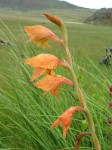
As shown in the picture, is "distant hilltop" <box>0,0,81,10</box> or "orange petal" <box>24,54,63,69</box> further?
"distant hilltop" <box>0,0,81,10</box>

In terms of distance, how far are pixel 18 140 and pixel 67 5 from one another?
109481 mm

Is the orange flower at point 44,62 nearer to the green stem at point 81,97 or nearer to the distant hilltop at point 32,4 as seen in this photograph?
the green stem at point 81,97

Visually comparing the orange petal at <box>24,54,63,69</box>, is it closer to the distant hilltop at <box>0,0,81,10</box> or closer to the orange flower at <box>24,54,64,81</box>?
the orange flower at <box>24,54,64,81</box>

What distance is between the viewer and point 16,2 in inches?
4966

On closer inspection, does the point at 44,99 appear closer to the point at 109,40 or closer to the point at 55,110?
the point at 55,110

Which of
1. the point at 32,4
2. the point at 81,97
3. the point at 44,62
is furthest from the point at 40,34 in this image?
the point at 32,4

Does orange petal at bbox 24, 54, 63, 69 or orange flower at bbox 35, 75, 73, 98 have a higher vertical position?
orange petal at bbox 24, 54, 63, 69

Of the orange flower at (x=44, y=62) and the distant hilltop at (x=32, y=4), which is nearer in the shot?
the orange flower at (x=44, y=62)

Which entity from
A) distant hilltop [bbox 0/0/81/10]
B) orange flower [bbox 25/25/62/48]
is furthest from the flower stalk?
distant hilltop [bbox 0/0/81/10]

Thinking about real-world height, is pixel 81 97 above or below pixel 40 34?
below

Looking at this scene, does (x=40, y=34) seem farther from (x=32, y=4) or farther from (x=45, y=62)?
(x=32, y=4)

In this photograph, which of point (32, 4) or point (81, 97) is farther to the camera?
point (32, 4)

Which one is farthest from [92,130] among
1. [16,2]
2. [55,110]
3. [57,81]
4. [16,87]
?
[16,2]

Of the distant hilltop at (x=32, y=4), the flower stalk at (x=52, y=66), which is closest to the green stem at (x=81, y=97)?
the flower stalk at (x=52, y=66)
